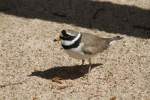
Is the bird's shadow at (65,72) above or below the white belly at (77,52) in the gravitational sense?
below

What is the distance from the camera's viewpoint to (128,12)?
9.83m

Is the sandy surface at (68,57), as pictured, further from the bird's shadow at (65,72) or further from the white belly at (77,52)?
the white belly at (77,52)

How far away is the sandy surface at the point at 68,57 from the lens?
Result: 7402 mm

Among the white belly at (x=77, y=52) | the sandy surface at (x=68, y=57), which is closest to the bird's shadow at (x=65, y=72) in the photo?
the sandy surface at (x=68, y=57)

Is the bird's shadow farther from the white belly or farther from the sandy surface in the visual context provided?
the white belly

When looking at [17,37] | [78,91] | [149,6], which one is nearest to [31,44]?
[17,37]

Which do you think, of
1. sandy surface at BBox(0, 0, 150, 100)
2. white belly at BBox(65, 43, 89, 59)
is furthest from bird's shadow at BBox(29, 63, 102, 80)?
white belly at BBox(65, 43, 89, 59)

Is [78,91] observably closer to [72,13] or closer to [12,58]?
[12,58]

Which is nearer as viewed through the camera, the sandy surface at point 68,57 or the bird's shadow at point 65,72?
the sandy surface at point 68,57

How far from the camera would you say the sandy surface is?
740 cm

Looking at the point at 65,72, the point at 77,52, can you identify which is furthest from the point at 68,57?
the point at 77,52

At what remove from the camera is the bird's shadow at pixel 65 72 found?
7.80 metres

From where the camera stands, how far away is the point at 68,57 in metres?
8.30

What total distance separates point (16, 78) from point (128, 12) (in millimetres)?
3025
